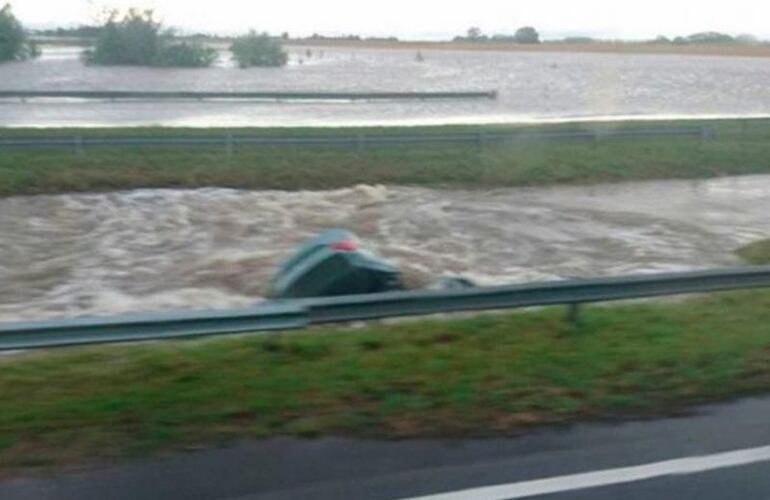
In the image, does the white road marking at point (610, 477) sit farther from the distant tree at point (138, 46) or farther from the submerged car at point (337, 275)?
the distant tree at point (138, 46)

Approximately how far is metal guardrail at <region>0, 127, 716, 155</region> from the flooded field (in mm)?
7808

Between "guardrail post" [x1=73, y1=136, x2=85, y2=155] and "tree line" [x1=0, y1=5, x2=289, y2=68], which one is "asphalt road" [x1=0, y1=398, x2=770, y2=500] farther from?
"tree line" [x1=0, y1=5, x2=289, y2=68]

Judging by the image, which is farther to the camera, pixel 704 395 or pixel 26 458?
pixel 704 395

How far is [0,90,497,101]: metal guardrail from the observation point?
4912 cm

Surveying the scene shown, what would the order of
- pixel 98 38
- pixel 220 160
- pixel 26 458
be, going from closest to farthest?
pixel 26 458 < pixel 220 160 < pixel 98 38

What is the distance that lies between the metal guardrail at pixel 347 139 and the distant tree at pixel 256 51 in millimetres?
39235

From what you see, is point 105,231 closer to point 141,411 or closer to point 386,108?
point 141,411

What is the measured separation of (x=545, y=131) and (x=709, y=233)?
47.0ft

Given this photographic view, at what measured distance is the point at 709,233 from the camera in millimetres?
23203

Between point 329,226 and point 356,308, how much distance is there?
1478cm

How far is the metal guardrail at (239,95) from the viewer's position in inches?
1934

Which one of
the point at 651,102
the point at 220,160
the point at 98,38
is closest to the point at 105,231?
the point at 220,160

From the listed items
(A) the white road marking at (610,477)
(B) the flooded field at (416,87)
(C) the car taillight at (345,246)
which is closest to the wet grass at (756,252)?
(C) the car taillight at (345,246)

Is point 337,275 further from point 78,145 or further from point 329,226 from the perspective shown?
point 78,145
